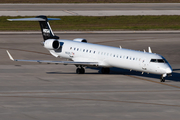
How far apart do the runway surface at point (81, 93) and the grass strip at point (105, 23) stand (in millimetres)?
28235

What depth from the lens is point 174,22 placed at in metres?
77.3

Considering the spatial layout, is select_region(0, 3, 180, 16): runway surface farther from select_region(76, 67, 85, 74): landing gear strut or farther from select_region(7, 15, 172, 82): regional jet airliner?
select_region(76, 67, 85, 74): landing gear strut

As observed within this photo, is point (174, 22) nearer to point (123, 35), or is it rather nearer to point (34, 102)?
point (123, 35)

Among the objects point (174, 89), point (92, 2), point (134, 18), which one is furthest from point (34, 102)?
point (92, 2)

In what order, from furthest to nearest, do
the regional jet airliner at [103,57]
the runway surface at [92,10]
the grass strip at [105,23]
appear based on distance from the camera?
1. the runway surface at [92,10]
2. the grass strip at [105,23]
3. the regional jet airliner at [103,57]

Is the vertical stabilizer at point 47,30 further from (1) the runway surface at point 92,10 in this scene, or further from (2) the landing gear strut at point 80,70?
(1) the runway surface at point 92,10

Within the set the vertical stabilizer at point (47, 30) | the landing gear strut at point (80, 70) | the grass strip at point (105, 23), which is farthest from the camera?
the grass strip at point (105, 23)

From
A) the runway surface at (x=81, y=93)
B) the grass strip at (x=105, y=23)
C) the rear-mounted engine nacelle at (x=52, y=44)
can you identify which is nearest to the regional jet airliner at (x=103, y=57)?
the rear-mounted engine nacelle at (x=52, y=44)

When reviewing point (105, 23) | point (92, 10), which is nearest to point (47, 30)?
point (105, 23)

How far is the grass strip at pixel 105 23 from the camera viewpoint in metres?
71.3

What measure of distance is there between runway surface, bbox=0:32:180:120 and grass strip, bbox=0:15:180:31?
92.6ft

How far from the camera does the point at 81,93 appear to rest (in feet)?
83.6

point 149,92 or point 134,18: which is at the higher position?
point 134,18

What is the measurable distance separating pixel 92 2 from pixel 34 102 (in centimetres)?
8523
